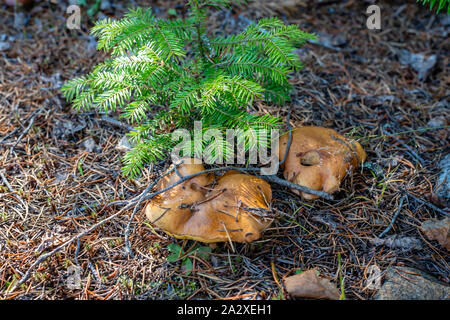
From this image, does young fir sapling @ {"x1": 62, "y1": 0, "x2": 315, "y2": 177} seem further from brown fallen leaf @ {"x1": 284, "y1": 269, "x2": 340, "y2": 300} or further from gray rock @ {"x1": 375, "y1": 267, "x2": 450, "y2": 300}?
gray rock @ {"x1": 375, "y1": 267, "x2": 450, "y2": 300}

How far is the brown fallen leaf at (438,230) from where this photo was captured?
227 cm

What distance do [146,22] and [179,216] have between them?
4.23ft

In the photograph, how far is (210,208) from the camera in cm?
213

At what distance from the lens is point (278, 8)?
169 inches

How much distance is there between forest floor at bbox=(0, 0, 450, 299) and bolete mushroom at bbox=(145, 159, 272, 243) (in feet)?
0.72

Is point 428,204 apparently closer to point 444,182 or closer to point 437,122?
point 444,182

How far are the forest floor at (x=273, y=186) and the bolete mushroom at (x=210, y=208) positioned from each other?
22cm

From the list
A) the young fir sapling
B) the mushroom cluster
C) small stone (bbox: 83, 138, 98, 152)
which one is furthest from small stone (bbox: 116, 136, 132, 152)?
the mushroom cluster

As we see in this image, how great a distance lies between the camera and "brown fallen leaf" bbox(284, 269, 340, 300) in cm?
196

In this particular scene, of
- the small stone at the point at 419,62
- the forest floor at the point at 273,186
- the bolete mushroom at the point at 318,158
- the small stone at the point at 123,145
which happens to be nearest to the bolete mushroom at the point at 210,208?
the forest floor at the point at 273,186

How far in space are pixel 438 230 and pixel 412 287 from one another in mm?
514

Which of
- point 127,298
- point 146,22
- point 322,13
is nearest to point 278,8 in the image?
point 322,13

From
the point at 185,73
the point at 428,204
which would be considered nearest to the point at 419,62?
the point at 428,204

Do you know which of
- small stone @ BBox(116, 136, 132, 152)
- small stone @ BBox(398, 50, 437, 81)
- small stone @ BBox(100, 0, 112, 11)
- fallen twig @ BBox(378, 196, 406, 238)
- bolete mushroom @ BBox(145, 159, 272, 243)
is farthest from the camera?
small stone @ BBox(100, 0, 112, 11)
